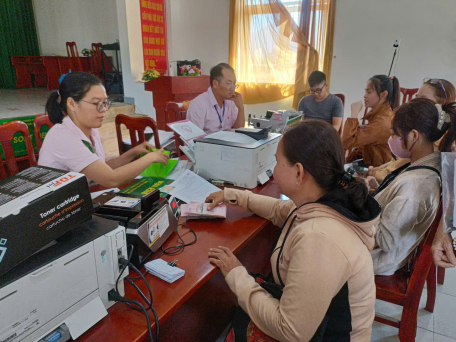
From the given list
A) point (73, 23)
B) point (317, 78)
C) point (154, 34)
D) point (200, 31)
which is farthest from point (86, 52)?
point (317, 78)

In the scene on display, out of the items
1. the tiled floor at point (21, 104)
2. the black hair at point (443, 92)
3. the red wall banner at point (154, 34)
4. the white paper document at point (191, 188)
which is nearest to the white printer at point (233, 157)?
the white paper document at point (191, 188)

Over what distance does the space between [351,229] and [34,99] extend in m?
6.30

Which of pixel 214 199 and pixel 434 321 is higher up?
pixel 214 199

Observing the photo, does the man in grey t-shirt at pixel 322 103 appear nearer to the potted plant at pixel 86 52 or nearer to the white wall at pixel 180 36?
the white wall at pixel 180 36

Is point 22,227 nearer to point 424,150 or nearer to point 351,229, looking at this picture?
point 351,229

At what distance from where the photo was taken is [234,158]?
1.48m

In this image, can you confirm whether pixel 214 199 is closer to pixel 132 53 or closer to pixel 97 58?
pixel 132 53

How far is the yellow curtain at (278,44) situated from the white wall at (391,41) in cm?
22

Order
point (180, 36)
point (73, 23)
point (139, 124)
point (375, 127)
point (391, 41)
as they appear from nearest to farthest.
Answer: point (139, 124) → point (375, 127) → point (391, 41) → point (180, 36) → point (73, 23)

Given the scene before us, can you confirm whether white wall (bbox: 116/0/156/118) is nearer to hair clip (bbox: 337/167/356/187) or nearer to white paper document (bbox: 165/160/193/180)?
white paper document (bbox: 165/160/193/180)

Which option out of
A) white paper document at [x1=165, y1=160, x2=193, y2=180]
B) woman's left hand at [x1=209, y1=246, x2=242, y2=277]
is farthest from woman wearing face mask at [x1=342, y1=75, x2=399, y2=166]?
woman's left hand at [x1=209, y1=246, x2=242, y2=277]

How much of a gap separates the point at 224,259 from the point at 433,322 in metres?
1.42

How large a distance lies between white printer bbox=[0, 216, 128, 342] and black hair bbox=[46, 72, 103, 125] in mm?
857

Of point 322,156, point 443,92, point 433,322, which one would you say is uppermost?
point 443,92
